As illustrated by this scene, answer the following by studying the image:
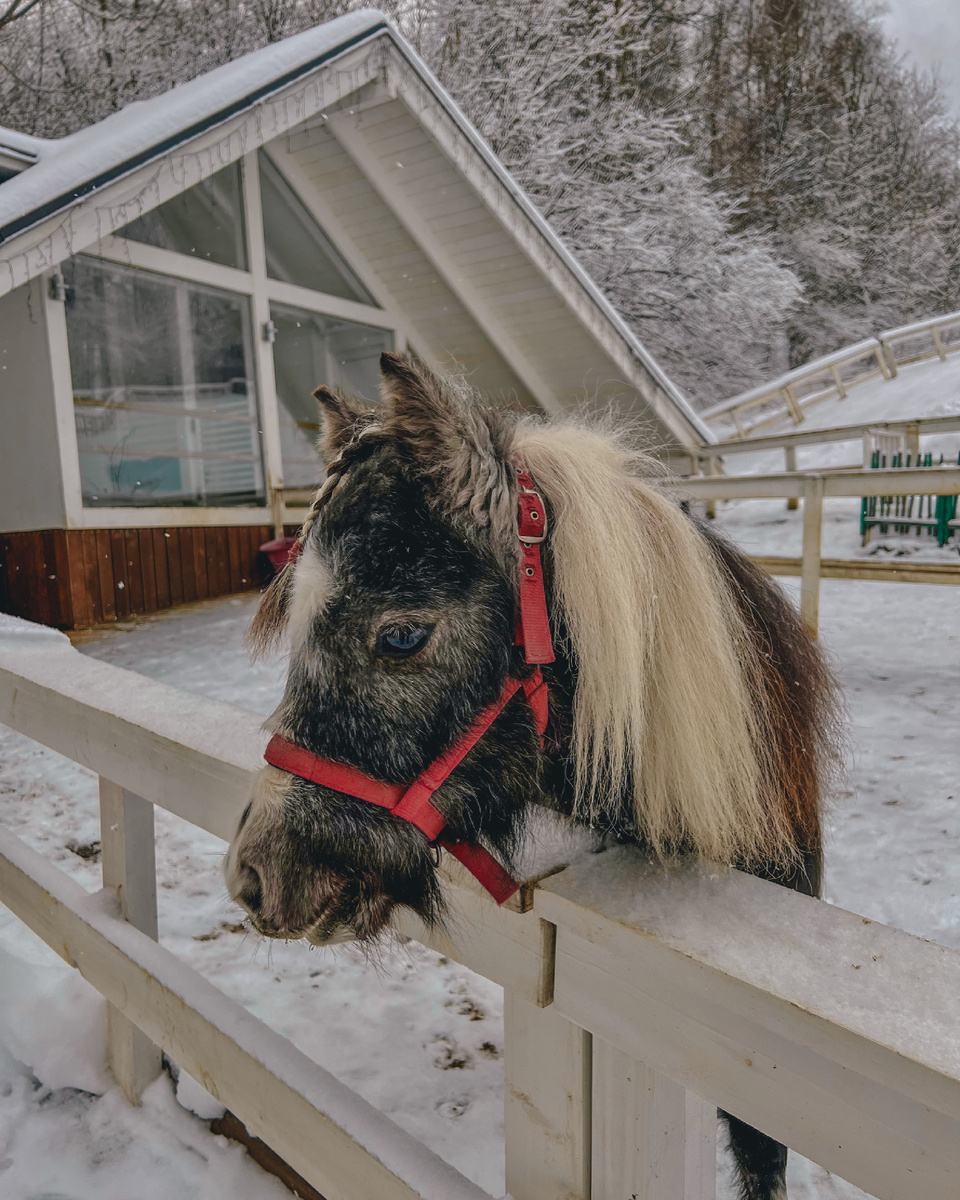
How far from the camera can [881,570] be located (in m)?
4.28

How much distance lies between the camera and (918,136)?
1928 centimetres

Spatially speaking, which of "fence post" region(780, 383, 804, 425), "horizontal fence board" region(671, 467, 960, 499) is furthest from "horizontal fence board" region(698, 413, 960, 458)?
"fence post" region(780, 383, 804, 425)

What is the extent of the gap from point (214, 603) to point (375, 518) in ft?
20.7

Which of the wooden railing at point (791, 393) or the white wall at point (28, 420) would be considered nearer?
the white wall at point (28, 420)

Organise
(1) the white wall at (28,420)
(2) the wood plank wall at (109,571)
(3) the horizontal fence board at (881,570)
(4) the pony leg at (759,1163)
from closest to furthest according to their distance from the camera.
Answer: (4) the pony leg at (759,1163) < (3) the horizontal fence board at (881,570) < (1) the white wall at (28,420) < (2) the wood plank wall at (109,571)

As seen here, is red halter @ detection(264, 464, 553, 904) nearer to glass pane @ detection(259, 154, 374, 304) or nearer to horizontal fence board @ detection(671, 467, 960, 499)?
horizontal fence board @ detection(671, 467, 960, 499)

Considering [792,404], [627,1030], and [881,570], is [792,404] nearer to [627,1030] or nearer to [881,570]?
[881,570]

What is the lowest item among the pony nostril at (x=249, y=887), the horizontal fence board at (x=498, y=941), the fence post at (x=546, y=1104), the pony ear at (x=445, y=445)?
the fence post at (x=546, y=1104)

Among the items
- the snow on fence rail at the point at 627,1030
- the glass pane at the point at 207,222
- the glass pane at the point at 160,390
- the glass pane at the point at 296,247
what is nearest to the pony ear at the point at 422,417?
the snow on fence rail at the point at 627,1030

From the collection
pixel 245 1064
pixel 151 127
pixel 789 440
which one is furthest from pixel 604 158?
pixel 245 1064

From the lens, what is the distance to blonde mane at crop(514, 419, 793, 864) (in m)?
0.80

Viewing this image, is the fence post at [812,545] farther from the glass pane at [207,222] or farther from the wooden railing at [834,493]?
the glass pane at [207,222]

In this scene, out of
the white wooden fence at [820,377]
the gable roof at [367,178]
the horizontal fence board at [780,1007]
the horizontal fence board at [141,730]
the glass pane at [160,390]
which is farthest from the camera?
the white wooden fence at [820,377]

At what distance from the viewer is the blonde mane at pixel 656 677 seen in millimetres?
803
